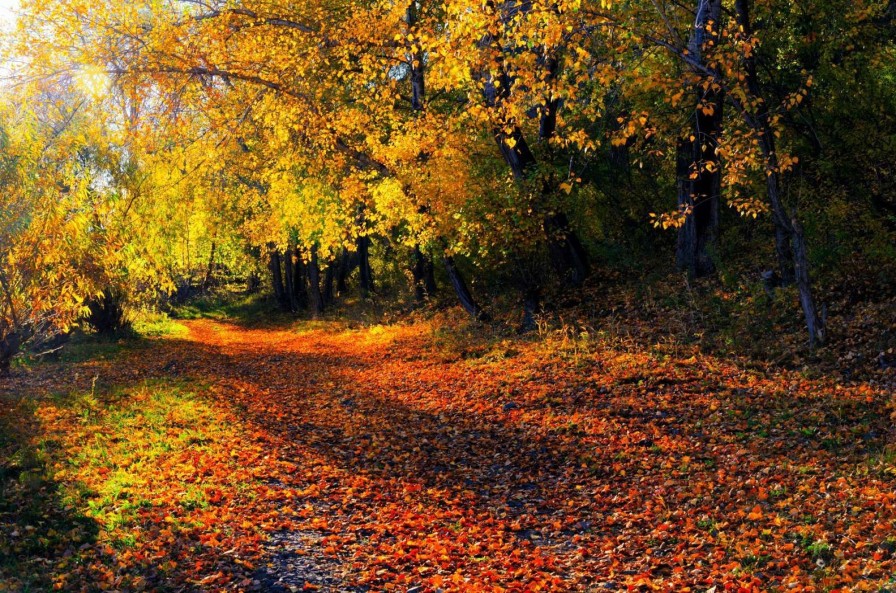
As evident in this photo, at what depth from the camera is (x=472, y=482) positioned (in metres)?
8.84

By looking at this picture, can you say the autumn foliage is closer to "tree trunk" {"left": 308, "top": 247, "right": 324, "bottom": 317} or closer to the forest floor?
the forest floor

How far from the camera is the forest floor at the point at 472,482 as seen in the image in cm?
601

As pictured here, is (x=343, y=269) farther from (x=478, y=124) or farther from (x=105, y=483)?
Result: (x=105, y=483)

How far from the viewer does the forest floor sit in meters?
6.01

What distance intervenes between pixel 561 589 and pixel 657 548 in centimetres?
119

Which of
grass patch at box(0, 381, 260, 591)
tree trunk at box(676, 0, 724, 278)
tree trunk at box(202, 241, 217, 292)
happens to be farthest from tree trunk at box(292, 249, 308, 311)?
grass patch at box(0, 381, 260, 591)

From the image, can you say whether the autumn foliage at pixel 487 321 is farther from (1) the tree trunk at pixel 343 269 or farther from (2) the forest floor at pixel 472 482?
(1) the tree trunk at pixel 343 269

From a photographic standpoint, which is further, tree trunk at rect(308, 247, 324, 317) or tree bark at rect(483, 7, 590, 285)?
Answer: tree trunk at rect(308, 247, 324, 317)

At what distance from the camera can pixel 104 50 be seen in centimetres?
1531

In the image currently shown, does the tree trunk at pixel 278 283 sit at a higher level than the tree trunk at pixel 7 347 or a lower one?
higher

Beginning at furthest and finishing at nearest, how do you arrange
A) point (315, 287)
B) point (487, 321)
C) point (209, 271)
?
point (209, 271)
point (315, 287)
point (487, 321)

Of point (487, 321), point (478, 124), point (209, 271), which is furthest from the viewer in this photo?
point (209, 271)

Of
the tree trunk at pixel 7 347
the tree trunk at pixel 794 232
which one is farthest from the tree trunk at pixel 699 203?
the tree trunk at pixel 7 347

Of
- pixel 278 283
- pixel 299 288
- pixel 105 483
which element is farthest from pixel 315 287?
pixel 105 483
